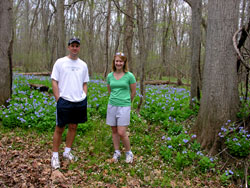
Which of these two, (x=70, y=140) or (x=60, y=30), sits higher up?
(x=60, y=30)

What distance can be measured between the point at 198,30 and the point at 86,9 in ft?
47.0

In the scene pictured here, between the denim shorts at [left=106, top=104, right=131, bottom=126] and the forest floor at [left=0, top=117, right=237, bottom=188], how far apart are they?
2.50ft

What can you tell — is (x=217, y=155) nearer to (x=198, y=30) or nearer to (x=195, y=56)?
(x=195, y=56)

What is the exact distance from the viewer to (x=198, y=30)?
5203mm

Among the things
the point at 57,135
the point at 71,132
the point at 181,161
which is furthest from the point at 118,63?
the point at 181,161

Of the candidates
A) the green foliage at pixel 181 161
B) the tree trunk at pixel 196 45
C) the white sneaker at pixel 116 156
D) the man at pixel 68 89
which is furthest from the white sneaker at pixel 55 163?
the tree trunk at pixel 196 45

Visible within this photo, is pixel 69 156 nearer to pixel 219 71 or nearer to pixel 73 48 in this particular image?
pixel 73 48

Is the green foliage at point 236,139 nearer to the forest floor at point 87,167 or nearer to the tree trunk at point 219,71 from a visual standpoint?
the tree trunk at point 219,71

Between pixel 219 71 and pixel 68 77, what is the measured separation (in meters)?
2.68

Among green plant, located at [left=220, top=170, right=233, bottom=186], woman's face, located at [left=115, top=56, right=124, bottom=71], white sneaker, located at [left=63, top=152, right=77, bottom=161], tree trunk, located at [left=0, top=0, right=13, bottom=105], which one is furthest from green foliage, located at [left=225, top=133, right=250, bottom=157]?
tree trunk, located at [left=0, top=0, right=13, bottom=105]

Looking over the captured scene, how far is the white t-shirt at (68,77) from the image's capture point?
2.96 meters

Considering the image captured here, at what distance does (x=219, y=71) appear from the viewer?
143 inches

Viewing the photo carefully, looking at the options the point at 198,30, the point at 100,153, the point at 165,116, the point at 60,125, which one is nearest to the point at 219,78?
the point at 165,116

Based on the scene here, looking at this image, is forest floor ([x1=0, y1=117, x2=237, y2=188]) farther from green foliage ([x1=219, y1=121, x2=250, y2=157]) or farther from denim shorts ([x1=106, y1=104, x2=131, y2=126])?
denim shorts ([x1=106, y1=104, x2=131, y2=126])
